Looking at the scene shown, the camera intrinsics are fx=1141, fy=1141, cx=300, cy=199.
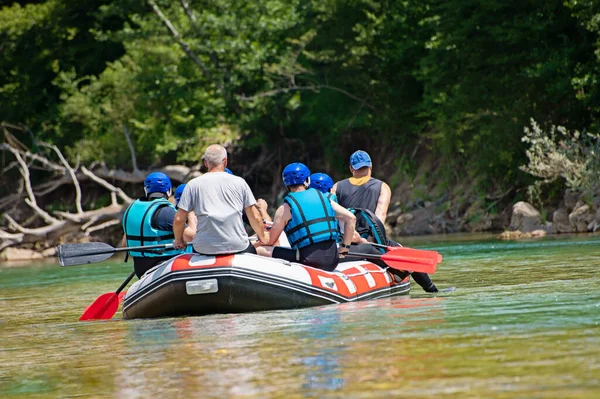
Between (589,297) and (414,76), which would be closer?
(589,297)

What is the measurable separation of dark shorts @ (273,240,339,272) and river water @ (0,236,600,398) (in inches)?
20.2

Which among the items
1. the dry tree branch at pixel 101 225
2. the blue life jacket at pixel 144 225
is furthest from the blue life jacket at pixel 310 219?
the dry tree branch at pixel 101 225

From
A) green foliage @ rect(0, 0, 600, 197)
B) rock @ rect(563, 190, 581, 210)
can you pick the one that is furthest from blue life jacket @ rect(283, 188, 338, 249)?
green foliage @ rect(0, 0, 600, 197)

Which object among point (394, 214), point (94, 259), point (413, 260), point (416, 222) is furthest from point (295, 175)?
point (394, 214)

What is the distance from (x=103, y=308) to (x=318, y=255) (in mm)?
2198

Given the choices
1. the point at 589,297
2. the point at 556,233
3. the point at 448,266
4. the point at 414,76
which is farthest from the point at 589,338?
the point at 414,76

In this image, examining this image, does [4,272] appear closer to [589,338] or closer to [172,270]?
[172,270]

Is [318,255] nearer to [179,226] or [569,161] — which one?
[179,226]

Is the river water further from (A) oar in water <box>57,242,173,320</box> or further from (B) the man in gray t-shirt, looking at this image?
(B) the man in gray t-shirt

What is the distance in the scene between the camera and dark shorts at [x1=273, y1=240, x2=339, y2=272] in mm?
9750

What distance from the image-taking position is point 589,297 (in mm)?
8406

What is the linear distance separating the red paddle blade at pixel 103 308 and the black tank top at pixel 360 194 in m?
2.35

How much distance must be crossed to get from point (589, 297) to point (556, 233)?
42.3 feet

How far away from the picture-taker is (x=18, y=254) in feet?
97.9
